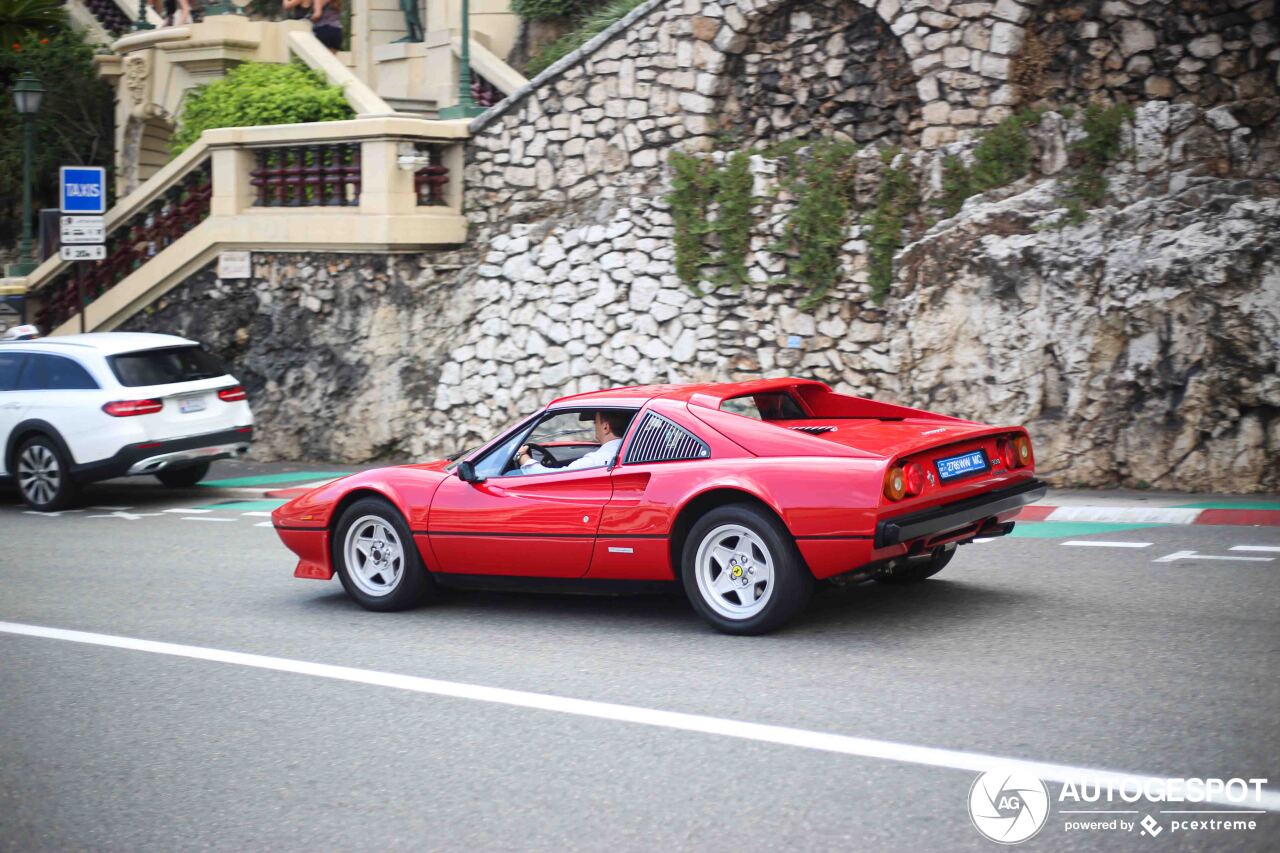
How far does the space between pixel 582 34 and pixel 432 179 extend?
3.28 metres

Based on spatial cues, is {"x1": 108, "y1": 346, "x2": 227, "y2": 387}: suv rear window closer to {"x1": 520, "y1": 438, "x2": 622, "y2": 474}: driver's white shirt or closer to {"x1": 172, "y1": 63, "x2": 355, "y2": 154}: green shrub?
{"x1": 172, "y1": 63, "x2": 355, "y2": 154}: green shrub

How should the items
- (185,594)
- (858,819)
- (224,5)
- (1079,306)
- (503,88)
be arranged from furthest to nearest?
(224,5) < (503,88) < (1079,306) < (185,594) < (858,819)

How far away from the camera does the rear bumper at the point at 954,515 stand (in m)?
6.71

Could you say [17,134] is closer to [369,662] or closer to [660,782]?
[369,662]

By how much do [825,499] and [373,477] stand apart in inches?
117

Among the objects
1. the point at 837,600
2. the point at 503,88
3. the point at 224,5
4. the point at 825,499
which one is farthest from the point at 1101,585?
the point at 224,5

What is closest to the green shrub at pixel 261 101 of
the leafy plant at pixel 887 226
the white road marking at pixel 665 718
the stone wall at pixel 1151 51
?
the leafy plant at pixel 887 226

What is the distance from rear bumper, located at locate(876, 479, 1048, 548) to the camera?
22.0 feet

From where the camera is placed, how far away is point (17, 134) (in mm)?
26266

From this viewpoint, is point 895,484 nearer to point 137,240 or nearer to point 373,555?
point 373,555

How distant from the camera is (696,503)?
724 centimetres

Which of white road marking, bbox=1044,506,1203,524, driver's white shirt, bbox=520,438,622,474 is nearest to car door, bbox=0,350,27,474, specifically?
driver's white shirt, bbox=520,438,622,474

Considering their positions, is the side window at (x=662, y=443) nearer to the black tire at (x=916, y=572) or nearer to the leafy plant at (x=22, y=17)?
the black tire at (x=916, y=572)

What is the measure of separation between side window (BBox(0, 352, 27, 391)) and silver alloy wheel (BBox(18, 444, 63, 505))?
0.72 metres
